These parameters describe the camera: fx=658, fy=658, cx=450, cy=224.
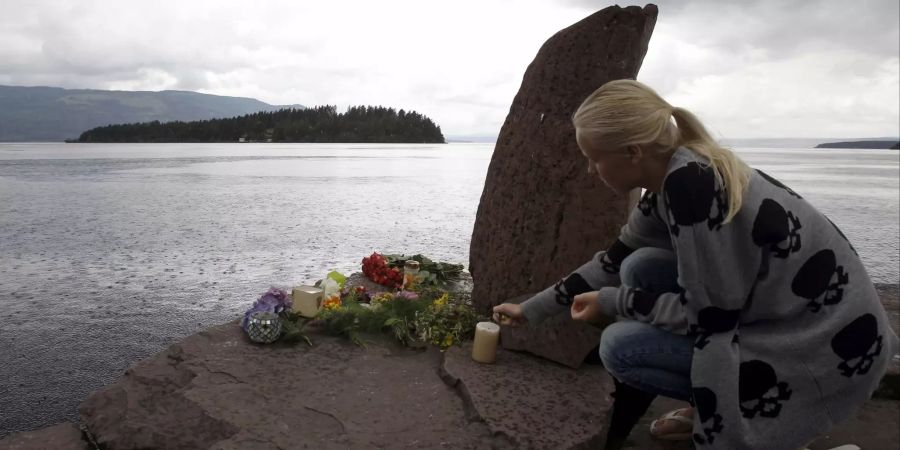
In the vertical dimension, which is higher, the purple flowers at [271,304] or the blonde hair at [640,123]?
the blonde hair at [640,123]

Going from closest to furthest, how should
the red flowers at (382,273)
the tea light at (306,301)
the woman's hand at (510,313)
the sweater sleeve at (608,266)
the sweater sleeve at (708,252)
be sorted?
the sweater sleeve at (708,252) < the sweater sleeve at (608,266) < the woman's hand at (510,313) < the tea light at (306,301) < the red flowers at (382,273)

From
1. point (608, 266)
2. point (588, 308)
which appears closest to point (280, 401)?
point (588, 308)

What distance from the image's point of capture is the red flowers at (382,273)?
5.66 m

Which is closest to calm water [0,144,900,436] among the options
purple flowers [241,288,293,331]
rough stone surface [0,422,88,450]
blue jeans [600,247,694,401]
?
rough stone surface [0,422,88,450]

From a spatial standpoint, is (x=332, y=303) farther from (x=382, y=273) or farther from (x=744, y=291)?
(x=744, y=291)

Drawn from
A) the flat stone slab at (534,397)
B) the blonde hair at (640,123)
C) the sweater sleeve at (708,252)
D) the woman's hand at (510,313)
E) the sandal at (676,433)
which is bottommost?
the sandal at (676,433)

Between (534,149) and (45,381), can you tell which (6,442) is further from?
(534,149)

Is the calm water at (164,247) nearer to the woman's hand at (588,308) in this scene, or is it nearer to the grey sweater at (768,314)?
the woman's hand at (588,308)

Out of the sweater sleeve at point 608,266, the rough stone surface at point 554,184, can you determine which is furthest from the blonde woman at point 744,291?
the rough stone surface at point 554,184

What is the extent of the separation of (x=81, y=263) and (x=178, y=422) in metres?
4.24

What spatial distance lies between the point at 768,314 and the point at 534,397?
53.3 inches

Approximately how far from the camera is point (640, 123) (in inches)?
90.2

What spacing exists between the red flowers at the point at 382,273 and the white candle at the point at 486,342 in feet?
6.60

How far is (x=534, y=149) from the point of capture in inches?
159
